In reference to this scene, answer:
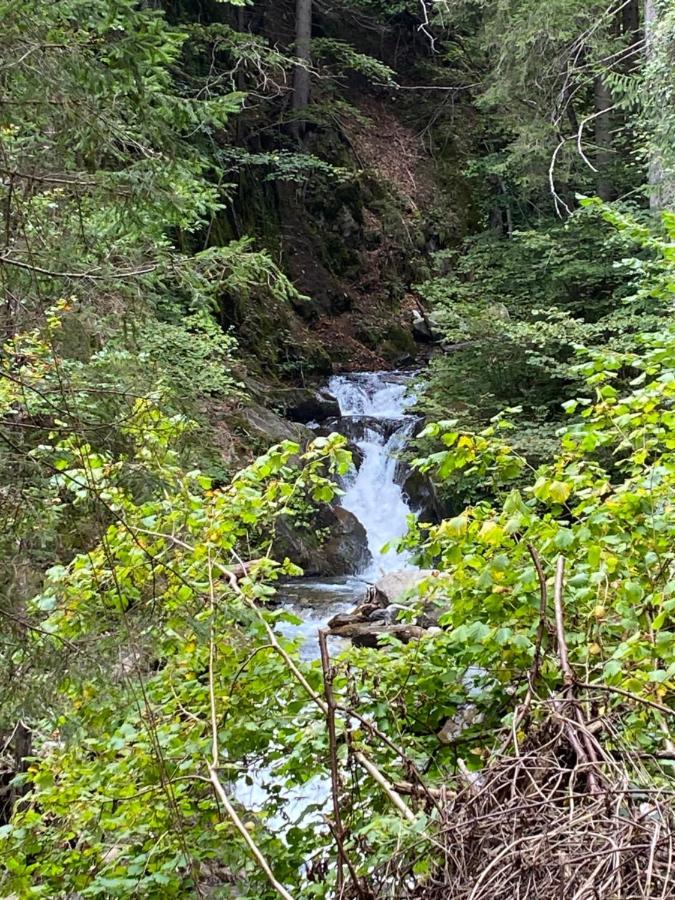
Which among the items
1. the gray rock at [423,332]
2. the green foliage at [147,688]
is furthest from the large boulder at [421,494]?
the green foliage at [147,688]

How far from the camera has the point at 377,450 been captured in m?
12.9

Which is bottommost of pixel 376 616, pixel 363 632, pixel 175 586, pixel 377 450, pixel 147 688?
pixel 376 616

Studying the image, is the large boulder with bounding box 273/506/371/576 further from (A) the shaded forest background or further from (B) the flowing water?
(A) the shaded forest background

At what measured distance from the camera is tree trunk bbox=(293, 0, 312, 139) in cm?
1641

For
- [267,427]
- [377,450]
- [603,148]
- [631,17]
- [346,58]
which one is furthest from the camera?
[346,58]

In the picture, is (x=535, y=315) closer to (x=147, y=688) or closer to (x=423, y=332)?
(x=423, y=332)

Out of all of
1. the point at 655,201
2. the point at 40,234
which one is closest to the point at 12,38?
the point at 40,234

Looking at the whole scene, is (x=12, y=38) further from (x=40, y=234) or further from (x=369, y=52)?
(x=369, y=52)

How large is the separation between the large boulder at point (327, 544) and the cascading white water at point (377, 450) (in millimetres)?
250

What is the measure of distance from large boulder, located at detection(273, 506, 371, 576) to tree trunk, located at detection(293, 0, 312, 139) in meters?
9.96

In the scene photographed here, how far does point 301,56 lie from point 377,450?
9.64 m

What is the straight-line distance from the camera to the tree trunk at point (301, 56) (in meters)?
16.4

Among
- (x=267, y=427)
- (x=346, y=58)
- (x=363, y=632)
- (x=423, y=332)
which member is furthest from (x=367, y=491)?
(x=346, y=58)

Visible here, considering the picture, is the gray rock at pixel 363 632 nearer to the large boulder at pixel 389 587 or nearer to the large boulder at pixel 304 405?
the large boulder at pixel 389 587
